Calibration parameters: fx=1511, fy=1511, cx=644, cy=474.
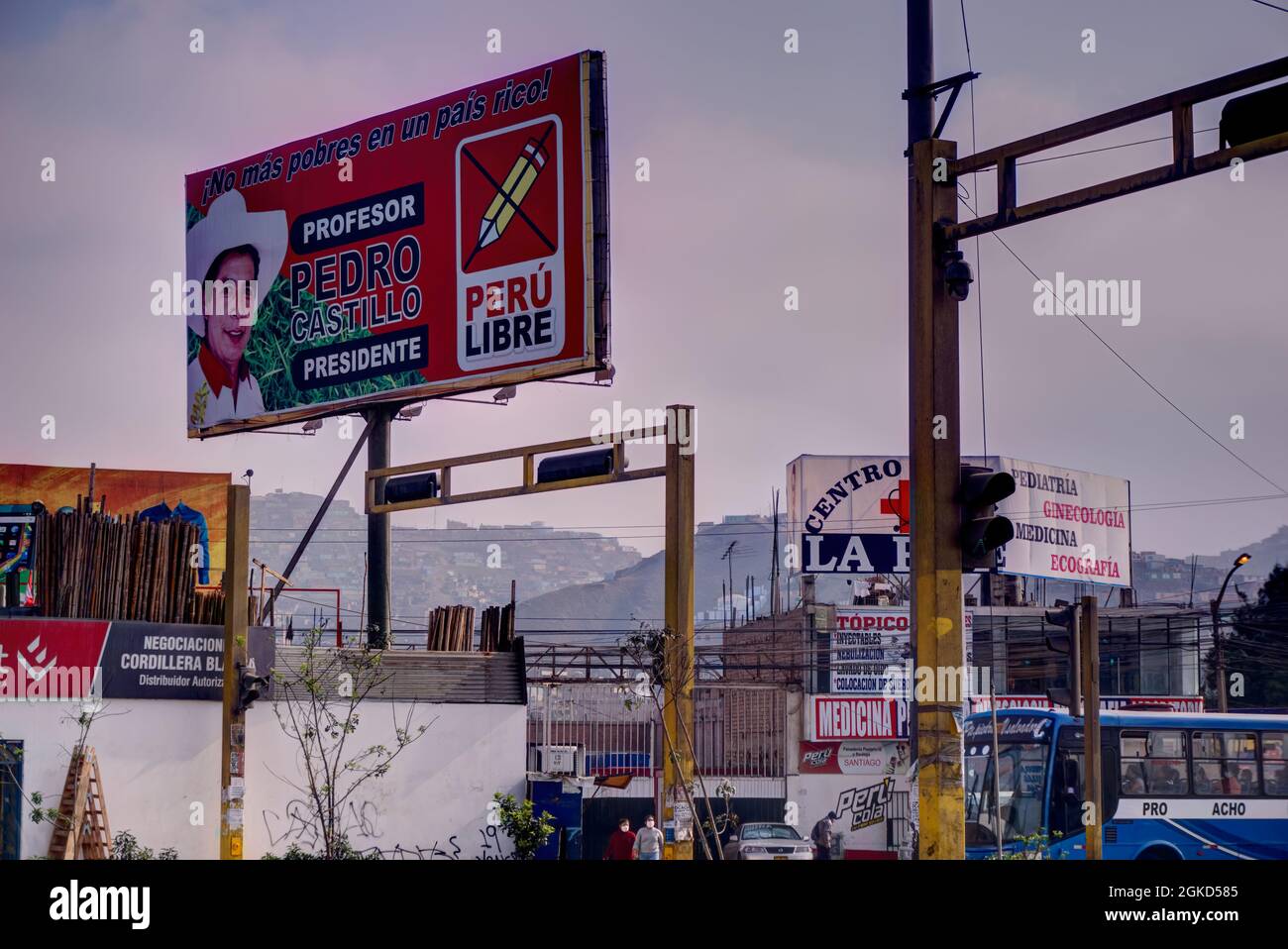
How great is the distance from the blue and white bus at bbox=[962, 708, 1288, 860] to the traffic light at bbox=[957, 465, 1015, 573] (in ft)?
47.7

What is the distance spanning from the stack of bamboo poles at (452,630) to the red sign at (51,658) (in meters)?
5.65

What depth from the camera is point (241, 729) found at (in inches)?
883

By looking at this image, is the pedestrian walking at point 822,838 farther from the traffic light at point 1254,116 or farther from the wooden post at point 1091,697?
the traffic light at point 1254,116

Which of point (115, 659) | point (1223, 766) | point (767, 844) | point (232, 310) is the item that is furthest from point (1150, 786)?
point (232, 310)

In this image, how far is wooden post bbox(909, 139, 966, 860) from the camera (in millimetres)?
11852

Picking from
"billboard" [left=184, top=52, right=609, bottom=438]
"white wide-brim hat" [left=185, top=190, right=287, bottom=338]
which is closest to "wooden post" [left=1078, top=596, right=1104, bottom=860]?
"billboard" [left=184, top=52, right=609, bottom=438]

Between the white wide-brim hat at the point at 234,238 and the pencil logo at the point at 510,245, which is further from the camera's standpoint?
the white wide-brim hat at the point at 234,238

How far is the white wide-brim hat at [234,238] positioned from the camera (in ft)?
92.5

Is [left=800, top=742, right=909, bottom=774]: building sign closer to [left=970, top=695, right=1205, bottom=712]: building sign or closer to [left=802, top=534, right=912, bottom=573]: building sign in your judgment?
[left=970, top=695, right=1205, bottom=712]: building sign

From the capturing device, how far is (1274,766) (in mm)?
A: 26406

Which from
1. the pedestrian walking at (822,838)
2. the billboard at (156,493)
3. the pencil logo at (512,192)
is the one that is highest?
the pencil logo at (512,192)

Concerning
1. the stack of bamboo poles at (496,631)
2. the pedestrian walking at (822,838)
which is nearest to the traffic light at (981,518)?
the stack of bamboo poles at (496,631)
